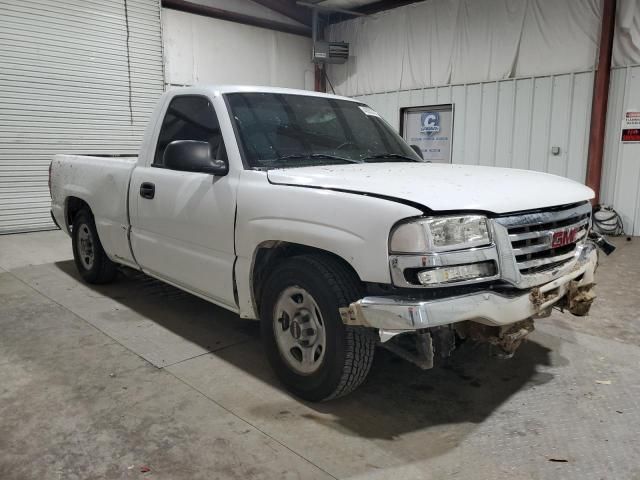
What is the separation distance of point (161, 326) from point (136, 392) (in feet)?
3.70

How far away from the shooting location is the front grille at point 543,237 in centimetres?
242

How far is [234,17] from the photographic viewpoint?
456 inches

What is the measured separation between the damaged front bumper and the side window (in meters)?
1.48

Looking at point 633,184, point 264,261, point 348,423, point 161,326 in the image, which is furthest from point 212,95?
point 633,184

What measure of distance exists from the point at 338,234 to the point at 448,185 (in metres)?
0.61

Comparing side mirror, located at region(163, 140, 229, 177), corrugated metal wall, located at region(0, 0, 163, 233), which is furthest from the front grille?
corrugated metal wall, located at region(0, 0, 163, 233)

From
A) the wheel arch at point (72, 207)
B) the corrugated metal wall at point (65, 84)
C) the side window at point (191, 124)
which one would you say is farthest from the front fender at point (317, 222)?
the corrugated metal wall at point (65, 84)

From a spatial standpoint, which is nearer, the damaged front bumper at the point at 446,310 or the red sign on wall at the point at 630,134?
the damaged front bumper at the point at 446,310

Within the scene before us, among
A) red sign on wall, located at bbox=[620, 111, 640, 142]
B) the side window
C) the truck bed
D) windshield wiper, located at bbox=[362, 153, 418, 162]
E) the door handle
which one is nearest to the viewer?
the side window

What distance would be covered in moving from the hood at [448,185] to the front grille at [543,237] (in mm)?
57

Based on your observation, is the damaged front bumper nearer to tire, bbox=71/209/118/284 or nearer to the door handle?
the door handle

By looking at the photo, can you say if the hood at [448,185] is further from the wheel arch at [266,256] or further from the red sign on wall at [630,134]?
the red sign on wall at [630,134]

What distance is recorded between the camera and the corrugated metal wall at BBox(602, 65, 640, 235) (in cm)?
827

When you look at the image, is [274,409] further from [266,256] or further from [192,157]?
[192,157]
